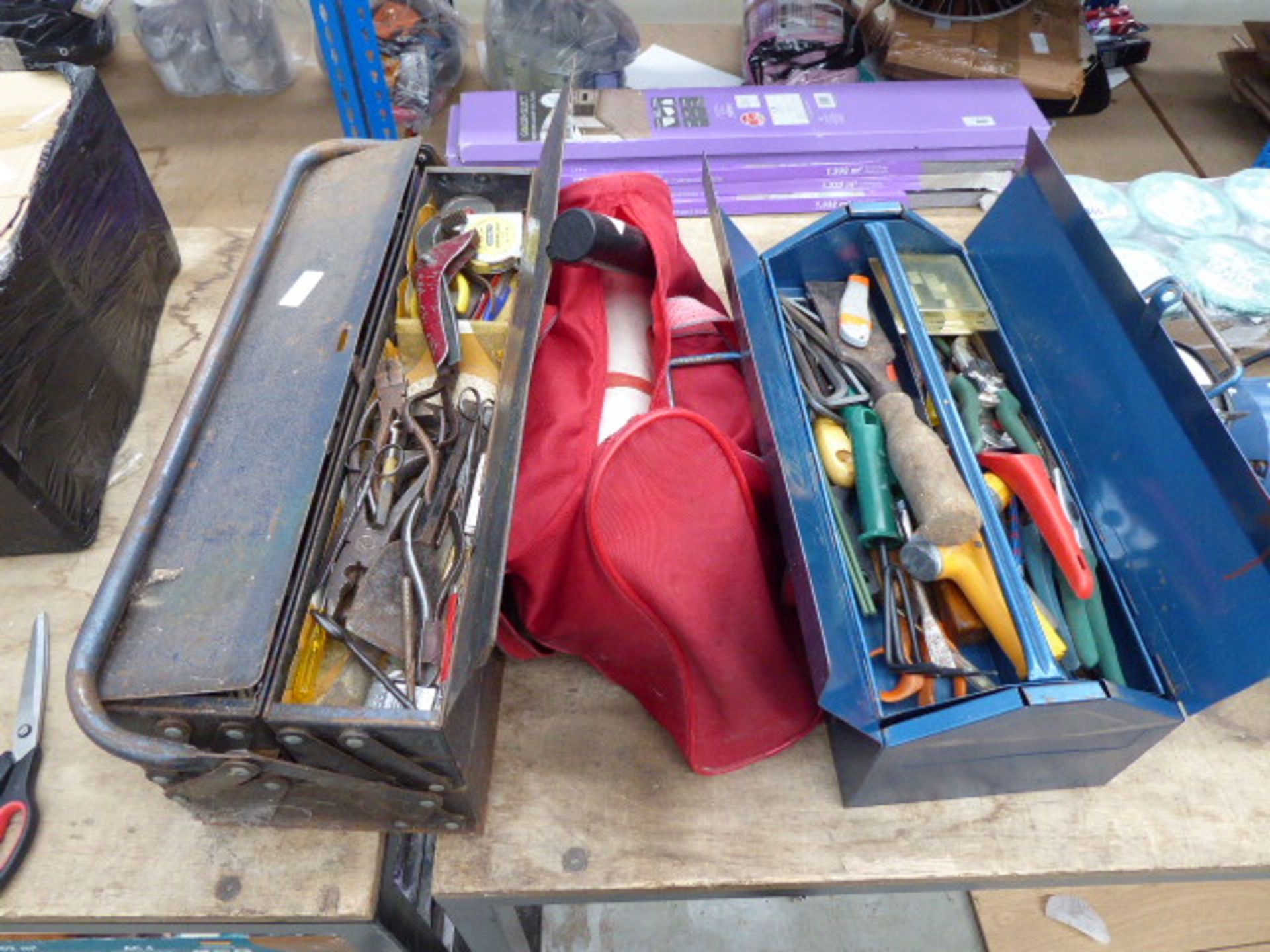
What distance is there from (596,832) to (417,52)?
1226 millimetres

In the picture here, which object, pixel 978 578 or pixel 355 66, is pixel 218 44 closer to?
pixel 355 66

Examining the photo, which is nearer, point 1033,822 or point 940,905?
point 1033,822

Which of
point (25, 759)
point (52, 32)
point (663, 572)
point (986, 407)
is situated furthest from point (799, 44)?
point (25, 759)

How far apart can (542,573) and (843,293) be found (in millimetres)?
399

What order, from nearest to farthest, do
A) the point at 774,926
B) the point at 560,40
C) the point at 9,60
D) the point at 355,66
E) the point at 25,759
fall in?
the point at 25,759, the point at 9,60, the point at 774,926, the point at 355,66, the point at 560,40

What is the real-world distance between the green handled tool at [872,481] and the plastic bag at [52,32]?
138 cm

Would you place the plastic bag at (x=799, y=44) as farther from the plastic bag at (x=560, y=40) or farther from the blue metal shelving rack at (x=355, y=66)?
the blue metal shelving rack at (x=355, y=66)

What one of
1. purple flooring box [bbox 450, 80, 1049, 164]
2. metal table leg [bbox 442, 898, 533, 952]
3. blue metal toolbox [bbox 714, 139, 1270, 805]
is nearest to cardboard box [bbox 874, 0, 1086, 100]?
purple flooring box [bbox 450, 80, 1049, 164]

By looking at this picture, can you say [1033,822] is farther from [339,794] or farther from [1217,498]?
[339,794]

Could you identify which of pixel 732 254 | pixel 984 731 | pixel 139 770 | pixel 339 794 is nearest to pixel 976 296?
pixel 732 254

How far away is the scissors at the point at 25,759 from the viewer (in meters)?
0.54

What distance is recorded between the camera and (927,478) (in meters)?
0.57

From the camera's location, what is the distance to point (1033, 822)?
1.88 feet

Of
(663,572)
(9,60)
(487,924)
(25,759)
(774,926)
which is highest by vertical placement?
(9,60)
